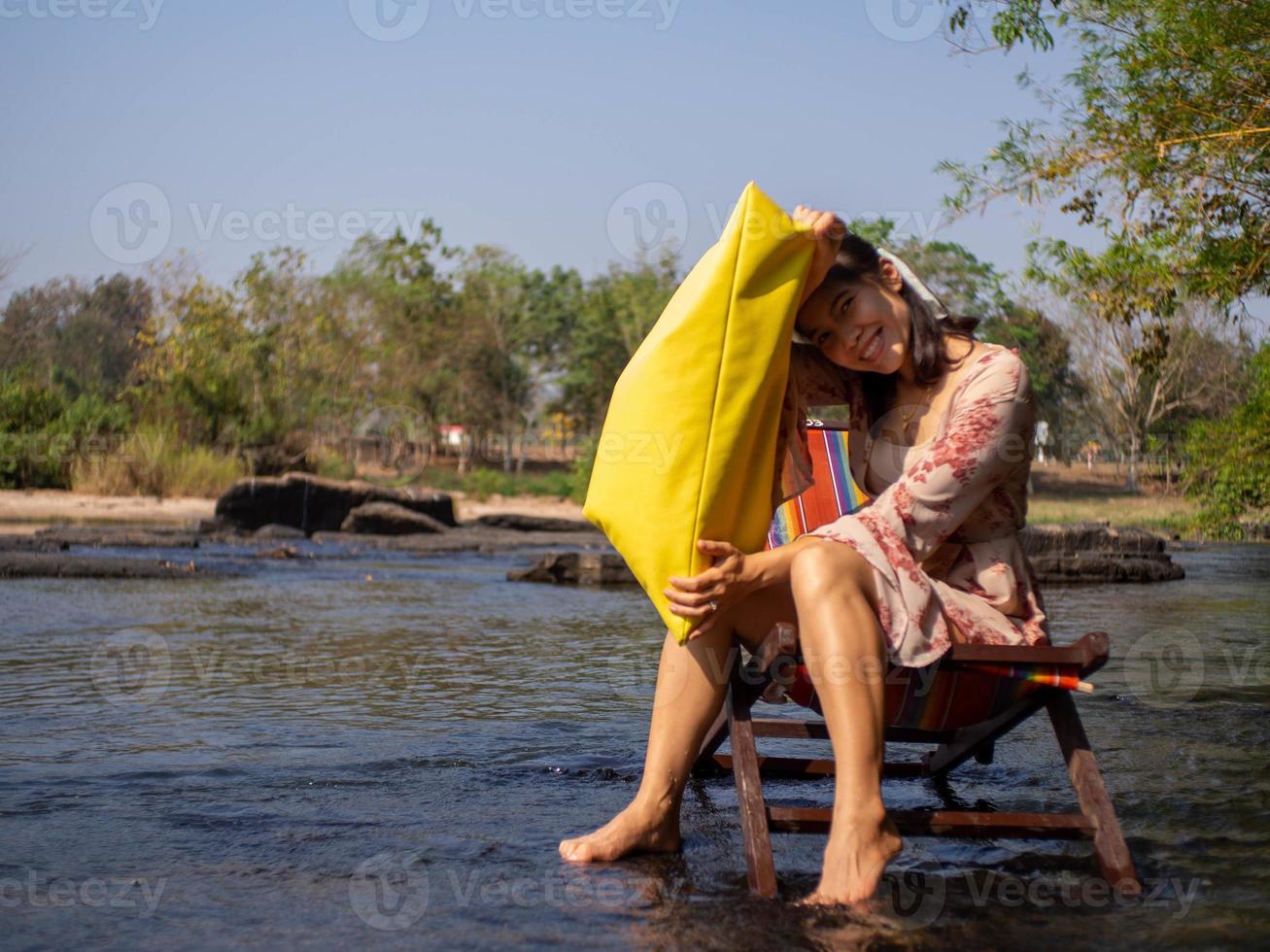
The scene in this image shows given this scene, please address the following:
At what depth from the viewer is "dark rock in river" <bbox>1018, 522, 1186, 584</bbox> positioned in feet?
36.9

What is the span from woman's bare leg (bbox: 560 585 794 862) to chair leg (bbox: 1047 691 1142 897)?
1.88ft

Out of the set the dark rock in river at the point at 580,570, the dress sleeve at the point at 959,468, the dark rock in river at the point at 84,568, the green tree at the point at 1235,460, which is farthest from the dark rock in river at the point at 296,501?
the dress sleeve at the point at 959,468

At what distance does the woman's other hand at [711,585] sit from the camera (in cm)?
256

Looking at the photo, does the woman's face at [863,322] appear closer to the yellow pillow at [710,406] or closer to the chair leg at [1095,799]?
the yellow pillow at [710,406]

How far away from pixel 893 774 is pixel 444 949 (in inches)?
62.0

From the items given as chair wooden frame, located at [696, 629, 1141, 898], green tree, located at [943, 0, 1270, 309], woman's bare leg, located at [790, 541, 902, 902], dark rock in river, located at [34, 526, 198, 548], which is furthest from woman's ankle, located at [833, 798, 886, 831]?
dark rock in river, located at [34, 526, 198, 548]

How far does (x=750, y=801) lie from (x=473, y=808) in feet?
2.90

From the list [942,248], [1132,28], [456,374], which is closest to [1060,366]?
[942,248]

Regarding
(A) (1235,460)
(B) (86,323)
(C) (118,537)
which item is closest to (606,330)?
(B) (86,323)

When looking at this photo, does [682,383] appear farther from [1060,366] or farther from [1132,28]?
[1060,366]

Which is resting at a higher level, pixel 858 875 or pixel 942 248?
pixel 942 248

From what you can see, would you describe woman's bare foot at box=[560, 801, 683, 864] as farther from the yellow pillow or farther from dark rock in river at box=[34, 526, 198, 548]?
dark rock in river at box=[34, 526, 198, 548]

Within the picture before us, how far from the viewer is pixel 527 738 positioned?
400 centimetres

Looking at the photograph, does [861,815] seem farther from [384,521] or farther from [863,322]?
[384,521]
